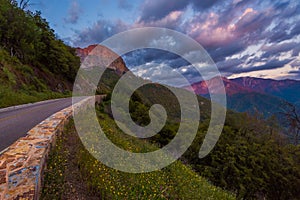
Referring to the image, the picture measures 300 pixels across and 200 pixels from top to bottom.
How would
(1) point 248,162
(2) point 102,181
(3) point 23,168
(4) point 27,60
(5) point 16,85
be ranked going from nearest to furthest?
(3) point 23,168 < (2) point 102,181 < (5) point 16,85 < (1) point 248,162 < (4) point 27,60

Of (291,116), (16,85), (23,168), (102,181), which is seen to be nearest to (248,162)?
(291,116)

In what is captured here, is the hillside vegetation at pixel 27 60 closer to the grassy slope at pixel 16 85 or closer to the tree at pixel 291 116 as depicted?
the grassy slope at pixel 16 85

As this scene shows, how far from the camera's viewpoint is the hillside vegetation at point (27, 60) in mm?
19375

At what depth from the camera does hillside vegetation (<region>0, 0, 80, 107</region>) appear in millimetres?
19375

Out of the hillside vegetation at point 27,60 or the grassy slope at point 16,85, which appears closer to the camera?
the grassy slope at point 16,85

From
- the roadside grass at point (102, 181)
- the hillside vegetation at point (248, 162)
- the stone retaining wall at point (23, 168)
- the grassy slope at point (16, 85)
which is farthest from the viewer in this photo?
the hillside vegetation at point (248, 162)

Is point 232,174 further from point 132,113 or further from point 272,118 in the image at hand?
point 272,118

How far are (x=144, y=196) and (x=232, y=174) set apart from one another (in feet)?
70.1

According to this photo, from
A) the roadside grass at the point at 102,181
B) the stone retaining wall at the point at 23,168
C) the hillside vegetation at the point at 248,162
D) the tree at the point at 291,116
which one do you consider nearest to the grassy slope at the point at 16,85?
the hillside vegetation at the point at 248,162

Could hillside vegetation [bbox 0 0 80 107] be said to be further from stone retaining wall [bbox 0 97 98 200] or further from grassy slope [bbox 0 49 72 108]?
stone retaining wall [bbox 0 97 98 200]

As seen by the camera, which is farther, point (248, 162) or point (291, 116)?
point (291, 116)

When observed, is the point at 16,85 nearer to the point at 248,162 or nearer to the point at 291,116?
the point at 248,162

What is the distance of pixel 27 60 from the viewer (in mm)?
31359

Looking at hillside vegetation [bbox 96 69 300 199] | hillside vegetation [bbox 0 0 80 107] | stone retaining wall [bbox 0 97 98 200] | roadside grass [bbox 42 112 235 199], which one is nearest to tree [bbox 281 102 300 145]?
hillside vegetation [bbox 96 69 300 199]
